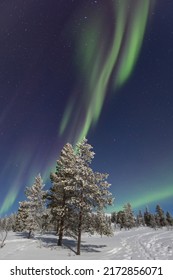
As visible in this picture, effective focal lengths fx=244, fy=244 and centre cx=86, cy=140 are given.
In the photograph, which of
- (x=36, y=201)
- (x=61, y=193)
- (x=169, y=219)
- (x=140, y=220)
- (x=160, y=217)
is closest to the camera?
(x=61, y=193)

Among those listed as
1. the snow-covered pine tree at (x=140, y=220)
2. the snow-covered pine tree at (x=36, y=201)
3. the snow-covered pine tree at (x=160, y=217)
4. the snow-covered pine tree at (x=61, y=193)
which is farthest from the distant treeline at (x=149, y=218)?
the snow-covered pine tree at (x=61, y=193)

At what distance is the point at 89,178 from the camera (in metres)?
20.7

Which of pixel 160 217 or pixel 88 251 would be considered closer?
pixel 88 251

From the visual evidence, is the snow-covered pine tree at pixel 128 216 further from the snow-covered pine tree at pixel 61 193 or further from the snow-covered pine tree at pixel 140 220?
the snow-covered pine tree at pixel 61 193

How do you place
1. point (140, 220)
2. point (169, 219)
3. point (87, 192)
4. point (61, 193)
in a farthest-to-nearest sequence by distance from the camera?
point (140, 220), point (169, 219), point (61, 193), point (87, 192)

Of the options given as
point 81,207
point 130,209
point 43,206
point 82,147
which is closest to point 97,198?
point 81,207

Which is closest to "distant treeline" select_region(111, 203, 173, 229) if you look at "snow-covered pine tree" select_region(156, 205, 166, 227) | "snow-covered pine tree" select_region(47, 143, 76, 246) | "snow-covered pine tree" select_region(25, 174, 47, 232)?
"snow-covered pine tree" select_region(156, 205, 166, 227)

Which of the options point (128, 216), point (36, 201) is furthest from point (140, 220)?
point (36, 201)

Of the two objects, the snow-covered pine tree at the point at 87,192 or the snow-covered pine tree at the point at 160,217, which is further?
the snow-covered pine tree at the point at 160,217

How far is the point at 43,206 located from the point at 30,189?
11.3 feet

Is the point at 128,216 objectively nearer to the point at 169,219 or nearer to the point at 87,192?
the point at 169,219
